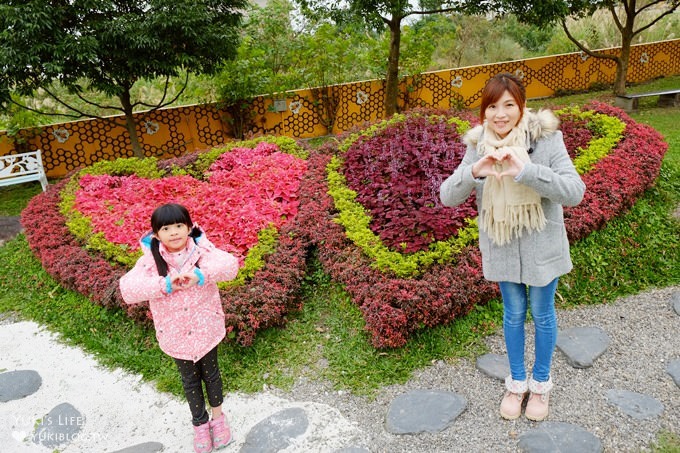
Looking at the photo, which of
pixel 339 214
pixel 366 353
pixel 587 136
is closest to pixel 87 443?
pixel 366 353

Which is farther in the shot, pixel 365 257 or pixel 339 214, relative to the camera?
pixel 339 214

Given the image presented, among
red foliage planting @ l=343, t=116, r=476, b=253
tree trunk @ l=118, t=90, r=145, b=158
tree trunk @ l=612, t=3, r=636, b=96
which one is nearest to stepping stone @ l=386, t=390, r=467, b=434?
red foliage planting @ l=343, t=116, r=476, b=253

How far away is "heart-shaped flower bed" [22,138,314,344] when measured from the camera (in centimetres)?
369

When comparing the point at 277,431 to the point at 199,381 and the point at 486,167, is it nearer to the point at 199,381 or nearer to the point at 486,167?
the point at 199,381

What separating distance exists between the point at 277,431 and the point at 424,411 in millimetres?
760

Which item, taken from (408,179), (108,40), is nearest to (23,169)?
(108,40)

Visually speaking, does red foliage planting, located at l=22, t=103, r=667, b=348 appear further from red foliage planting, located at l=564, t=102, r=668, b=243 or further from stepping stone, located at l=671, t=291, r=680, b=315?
stepping stone, located at l=671, t=291, r=680, b=315

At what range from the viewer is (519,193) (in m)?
2.24

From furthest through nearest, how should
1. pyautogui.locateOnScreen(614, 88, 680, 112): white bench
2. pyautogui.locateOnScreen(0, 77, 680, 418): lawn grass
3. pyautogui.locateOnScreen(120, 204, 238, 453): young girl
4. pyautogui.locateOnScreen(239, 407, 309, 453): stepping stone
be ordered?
pyautogui.locateOnScreen(614, 88, 680, 112): white bench < pyautogui.locateOnScreen(0, 77, 680, 418): lawn grass < pyautogui.locateOnScreen(239, 407, 309, 453): stepping stone < pyautogui.locateOnScreen(120, 204, 238, 453): young girl

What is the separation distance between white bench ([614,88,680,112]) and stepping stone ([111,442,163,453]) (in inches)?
381

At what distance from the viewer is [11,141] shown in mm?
8484

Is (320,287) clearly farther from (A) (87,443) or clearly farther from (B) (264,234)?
(A) (87,443)

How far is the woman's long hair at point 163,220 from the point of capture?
234 cm

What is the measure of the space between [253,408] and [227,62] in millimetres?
7036
